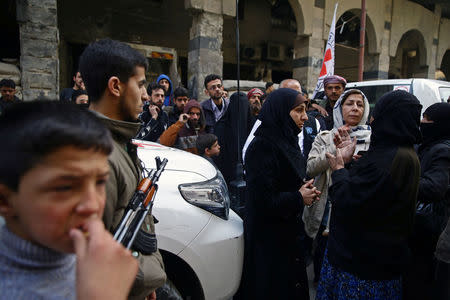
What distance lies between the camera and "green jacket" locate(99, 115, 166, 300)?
1.02 m

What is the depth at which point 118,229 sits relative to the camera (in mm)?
975

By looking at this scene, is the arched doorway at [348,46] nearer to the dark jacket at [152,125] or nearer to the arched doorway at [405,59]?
the arched doorway at [405,59]

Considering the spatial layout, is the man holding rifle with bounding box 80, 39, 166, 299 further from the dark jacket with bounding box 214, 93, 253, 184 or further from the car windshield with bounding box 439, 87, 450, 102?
the car windshield with bounding box 439, 87, 450, 102

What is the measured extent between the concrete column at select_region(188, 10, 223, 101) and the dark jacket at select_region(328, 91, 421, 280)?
6102mm

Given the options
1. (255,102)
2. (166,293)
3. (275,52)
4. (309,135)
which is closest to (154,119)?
(255,102)

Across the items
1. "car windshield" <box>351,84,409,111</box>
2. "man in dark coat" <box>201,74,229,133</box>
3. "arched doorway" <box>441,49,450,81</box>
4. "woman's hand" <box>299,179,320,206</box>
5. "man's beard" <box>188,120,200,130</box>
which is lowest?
"woman's hand" <box>299,179,320,206</box>

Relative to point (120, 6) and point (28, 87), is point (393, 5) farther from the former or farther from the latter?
point (28, 87)

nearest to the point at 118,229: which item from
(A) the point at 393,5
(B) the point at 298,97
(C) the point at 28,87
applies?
(B) the point at 298,97

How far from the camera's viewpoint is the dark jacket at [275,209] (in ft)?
6.91

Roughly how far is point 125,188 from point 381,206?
142 cm

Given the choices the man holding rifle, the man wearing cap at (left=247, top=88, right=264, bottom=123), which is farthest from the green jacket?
the man wearing cap at (left=247, top=88, right=264, bottom=123)

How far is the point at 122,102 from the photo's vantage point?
1195 millimetres

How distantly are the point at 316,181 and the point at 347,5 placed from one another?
967 cm

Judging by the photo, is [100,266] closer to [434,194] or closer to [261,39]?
[434,194]
